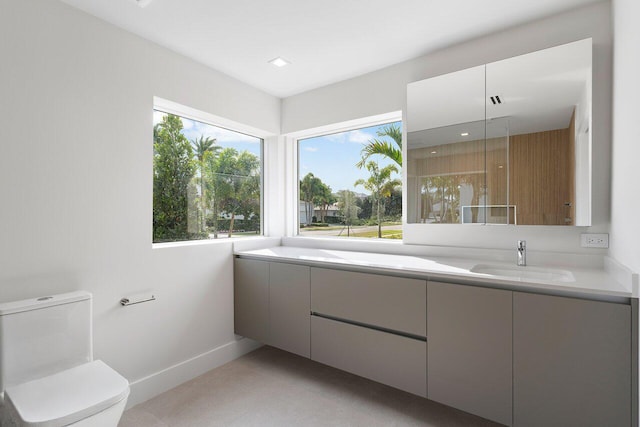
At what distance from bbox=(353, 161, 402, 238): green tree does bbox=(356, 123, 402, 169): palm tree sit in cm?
8

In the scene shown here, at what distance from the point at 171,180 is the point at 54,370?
53.2 inches

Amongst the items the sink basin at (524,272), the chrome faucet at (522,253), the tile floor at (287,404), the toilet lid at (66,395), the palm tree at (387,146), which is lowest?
the tile floor at (287,404)

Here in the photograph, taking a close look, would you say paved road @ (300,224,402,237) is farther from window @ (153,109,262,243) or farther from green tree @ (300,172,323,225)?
window @ (153,109,262,243)

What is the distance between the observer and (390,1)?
5.97 ft

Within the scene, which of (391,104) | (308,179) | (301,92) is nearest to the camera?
(391,104)

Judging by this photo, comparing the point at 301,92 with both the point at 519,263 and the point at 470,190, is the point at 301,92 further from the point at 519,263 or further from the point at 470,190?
the point at 519,263

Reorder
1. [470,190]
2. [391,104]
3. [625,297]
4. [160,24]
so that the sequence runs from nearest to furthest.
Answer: [625,297]
[160,24]
[470,190]
[391,104]

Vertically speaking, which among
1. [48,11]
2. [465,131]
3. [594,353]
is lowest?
[594,353]

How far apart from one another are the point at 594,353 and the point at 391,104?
6.51 feet

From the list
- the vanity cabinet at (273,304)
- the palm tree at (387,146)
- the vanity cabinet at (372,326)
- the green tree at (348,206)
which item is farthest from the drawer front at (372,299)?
the palm tree at (387,146)

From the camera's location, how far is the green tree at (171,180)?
7.93ft

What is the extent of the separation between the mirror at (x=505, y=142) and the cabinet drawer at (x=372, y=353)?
897 mm

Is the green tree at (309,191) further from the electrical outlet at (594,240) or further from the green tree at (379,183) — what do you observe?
the electrical outlet at (594,240)

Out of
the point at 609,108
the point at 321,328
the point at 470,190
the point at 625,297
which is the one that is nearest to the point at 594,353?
the point at 625,297
